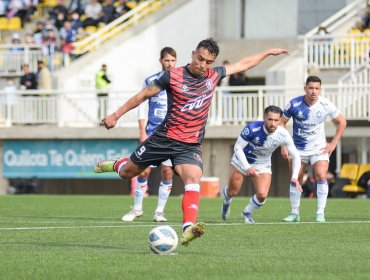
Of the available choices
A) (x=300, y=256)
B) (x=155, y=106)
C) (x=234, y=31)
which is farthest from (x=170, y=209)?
(x=234, y=31)

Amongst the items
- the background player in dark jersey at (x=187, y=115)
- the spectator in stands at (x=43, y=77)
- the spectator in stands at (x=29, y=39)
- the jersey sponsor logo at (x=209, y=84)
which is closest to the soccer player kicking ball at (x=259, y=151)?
the background player in dark jersey at (x=187, y=115)

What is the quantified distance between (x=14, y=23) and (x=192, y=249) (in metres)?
30.1

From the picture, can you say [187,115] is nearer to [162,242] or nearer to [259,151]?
[162,242]

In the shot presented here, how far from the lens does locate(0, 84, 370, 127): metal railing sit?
3147 cm

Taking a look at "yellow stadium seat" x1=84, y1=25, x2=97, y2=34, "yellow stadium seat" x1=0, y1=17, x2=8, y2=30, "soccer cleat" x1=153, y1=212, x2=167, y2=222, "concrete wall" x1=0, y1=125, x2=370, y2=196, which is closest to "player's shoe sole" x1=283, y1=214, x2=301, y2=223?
"soccer cleat" x1=153, y1=212, x2=167, y2=222

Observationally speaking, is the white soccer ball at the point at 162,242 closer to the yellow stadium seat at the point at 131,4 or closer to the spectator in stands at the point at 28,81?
the spectator in stands at the point at 28,81

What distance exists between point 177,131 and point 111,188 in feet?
76.1

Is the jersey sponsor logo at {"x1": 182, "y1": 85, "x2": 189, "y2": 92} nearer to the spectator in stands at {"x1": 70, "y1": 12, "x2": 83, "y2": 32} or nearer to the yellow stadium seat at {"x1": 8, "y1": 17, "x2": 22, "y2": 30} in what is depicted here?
the spectator in stands at {"x1": 70, "y1": 12, "x2": 83, "y2": 32}

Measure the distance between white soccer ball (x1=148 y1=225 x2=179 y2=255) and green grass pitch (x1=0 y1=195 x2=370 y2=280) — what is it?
119 millimetres

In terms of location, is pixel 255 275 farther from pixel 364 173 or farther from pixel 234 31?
pixel 234 31

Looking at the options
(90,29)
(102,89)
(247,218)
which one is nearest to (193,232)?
(247,218)

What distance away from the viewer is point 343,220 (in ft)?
58.1

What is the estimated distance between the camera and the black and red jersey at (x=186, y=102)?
41.6ft

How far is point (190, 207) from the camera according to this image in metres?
12.4
